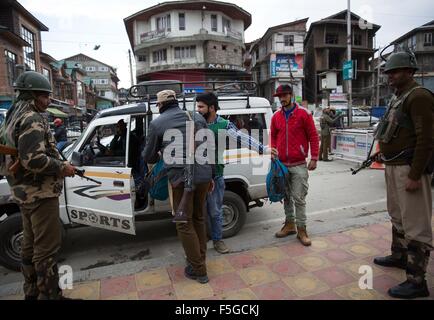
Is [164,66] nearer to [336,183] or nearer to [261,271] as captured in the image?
[336,183]

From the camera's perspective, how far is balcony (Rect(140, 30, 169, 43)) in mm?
33781

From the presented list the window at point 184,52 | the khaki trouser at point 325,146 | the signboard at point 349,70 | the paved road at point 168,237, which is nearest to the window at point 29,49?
the window at point 184,52

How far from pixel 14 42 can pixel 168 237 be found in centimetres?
2788

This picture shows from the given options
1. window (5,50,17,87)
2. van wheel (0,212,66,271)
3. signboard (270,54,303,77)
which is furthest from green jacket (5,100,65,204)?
signboard (270,54,303,77)

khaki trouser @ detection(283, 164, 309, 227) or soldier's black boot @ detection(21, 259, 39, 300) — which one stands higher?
khaki trouser @ detection(283, 164, 309, 227)

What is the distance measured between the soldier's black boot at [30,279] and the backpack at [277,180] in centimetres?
271

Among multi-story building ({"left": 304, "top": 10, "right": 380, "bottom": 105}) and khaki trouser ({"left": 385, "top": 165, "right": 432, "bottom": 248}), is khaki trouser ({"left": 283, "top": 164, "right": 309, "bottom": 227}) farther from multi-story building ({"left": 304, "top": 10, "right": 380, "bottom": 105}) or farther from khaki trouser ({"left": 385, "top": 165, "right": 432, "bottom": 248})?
multi-story building ({"left": 304, "top": 10, "right": 380, "bottom": 105})

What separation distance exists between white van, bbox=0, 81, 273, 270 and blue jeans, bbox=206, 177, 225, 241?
445 mm

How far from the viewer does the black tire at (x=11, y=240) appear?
355cm

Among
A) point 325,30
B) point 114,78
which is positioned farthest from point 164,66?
point 114,78

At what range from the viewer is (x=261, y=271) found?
3295mm

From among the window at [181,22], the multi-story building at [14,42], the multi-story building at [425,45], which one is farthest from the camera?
the multi-story building at [425,45]

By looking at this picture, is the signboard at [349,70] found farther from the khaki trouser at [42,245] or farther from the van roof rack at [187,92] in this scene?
the khaki trouser at [42,245]

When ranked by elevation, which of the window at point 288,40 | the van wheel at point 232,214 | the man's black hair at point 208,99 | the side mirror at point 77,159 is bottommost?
the van wheel at point 232,214
